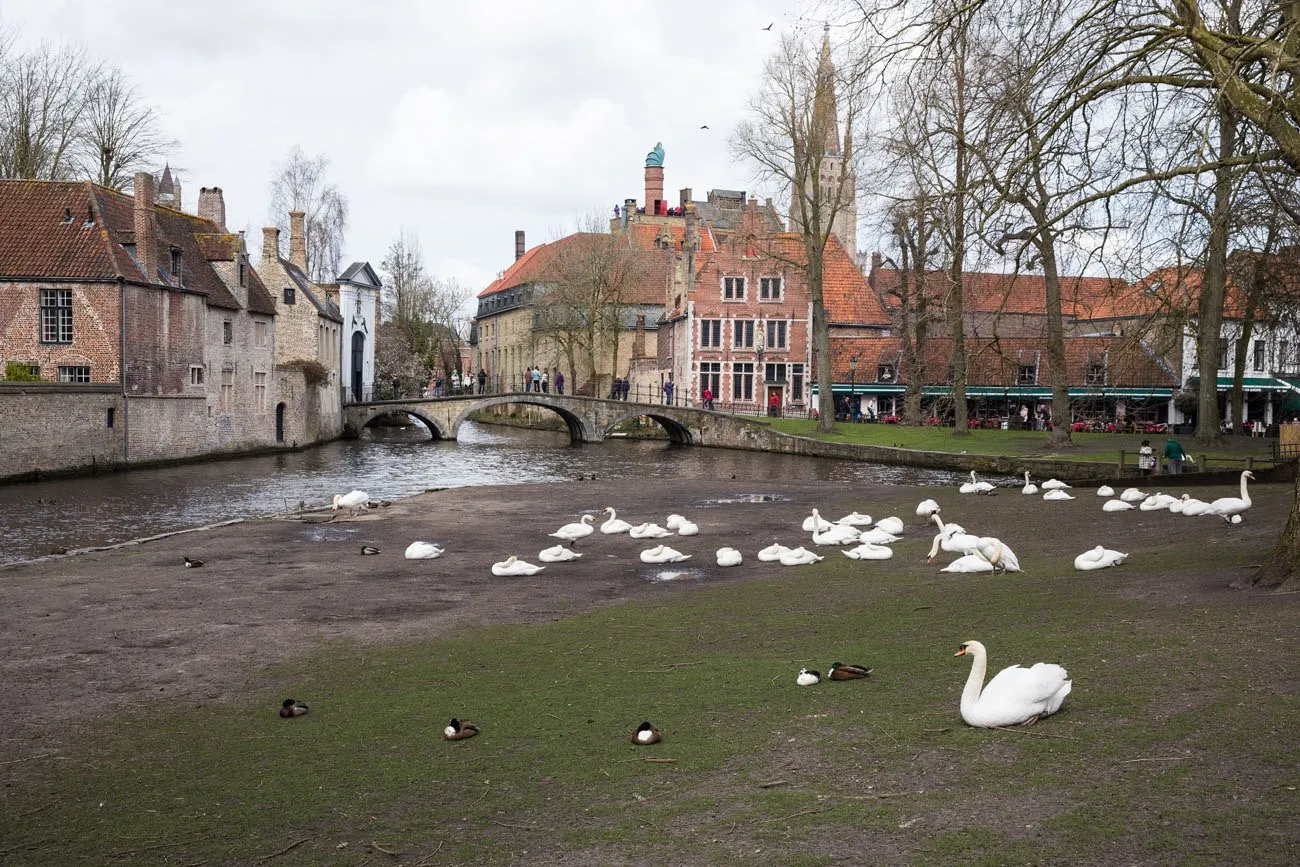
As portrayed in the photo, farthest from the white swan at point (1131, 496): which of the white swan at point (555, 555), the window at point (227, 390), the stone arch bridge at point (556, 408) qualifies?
the stone arch bridge at point (556, 408)

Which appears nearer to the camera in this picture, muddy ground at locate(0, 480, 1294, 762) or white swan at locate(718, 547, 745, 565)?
muddy ground at locate(0, 480, 1294, 762)

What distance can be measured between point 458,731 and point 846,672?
3379 mm

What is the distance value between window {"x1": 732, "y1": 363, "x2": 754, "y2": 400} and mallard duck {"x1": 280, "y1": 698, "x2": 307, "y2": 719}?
199ft

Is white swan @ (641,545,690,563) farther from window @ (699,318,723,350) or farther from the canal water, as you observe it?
window @ (699,318,723,350)

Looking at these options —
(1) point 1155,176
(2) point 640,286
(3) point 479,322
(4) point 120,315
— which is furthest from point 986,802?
(3) point 479,322

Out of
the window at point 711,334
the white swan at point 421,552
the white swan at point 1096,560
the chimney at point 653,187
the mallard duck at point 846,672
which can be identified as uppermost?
the chimney at point 653,187

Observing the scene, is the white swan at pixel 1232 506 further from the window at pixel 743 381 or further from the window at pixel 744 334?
the window at pixel 743 381

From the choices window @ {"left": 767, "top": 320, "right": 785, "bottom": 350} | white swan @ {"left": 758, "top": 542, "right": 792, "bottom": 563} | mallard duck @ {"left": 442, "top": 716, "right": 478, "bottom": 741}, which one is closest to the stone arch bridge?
window @ {"left": 767, "top": 320, "right": 785, "bottom": 350}

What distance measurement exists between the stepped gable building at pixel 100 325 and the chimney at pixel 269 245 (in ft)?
43.1

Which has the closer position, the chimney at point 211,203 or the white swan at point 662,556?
the white swan at point 662,556

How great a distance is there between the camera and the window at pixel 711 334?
228 feet

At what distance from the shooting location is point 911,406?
56.8m

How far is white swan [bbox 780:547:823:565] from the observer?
18.6 metres

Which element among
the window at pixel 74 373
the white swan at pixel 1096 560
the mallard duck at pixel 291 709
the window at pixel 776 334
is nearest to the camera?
the mallard duck at pixel 291 709
